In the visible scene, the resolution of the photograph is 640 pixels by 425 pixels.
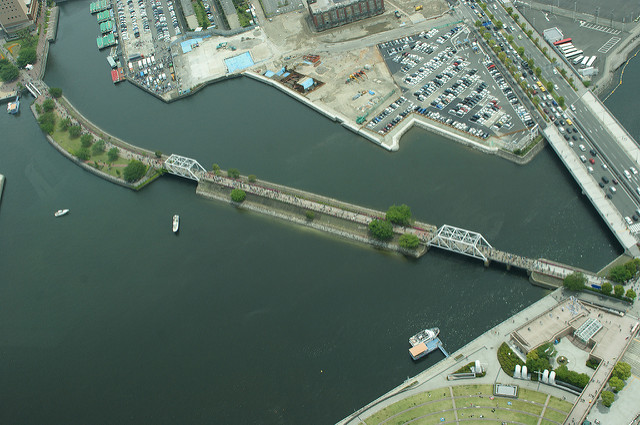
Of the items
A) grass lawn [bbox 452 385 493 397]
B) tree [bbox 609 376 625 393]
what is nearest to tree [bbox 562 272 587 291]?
tree [bbox 609 376 625 393]

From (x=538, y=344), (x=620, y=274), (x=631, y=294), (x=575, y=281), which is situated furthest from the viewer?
(x=575, y=281)

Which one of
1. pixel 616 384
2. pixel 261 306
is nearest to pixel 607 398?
pixel 616 384

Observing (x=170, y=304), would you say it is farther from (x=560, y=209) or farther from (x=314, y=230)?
(x=560, y=209)

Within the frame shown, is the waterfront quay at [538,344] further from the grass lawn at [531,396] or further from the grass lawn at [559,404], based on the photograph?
the grass lawn at [531,396]

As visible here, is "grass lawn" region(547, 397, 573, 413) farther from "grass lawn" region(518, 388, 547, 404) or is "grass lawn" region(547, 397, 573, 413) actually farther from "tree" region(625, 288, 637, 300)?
"tree" region(625, 288, 637, 300)

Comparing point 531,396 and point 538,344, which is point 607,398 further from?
point 538,344

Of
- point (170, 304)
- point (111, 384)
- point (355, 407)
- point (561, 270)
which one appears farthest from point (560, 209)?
point (111, 384)
